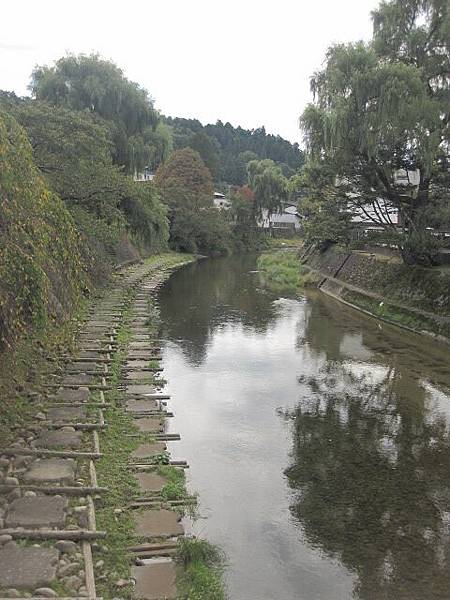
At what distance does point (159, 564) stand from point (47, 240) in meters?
4.73

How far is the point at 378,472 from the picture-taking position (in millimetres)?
9266

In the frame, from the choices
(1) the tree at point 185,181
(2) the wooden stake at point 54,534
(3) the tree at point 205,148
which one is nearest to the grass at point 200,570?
(2) the wooden stake at point 54,534

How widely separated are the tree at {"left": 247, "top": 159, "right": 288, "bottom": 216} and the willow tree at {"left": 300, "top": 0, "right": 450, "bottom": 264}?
45589 millimetres

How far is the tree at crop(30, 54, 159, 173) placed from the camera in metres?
34.4

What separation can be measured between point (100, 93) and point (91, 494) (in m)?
32.1

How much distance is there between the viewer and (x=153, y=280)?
35.3 metres

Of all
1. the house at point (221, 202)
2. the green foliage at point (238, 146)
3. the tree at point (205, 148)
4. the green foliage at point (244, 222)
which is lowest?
the green foliage at point (244, 222)

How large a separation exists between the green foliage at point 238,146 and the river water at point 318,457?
90621 mm

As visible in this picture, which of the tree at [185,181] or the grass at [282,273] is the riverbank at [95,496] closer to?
the grass at [282,273]

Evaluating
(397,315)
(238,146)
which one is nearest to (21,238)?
(397,315)

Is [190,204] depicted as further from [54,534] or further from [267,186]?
[54,534]

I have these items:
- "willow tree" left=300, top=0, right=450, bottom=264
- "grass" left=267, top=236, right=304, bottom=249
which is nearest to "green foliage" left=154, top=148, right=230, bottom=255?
"grass" left=267, top=236, right=304, bottom=249

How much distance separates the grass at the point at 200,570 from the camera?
5867 millimetres

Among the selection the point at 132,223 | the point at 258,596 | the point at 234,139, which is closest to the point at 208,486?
the point at 258,596
